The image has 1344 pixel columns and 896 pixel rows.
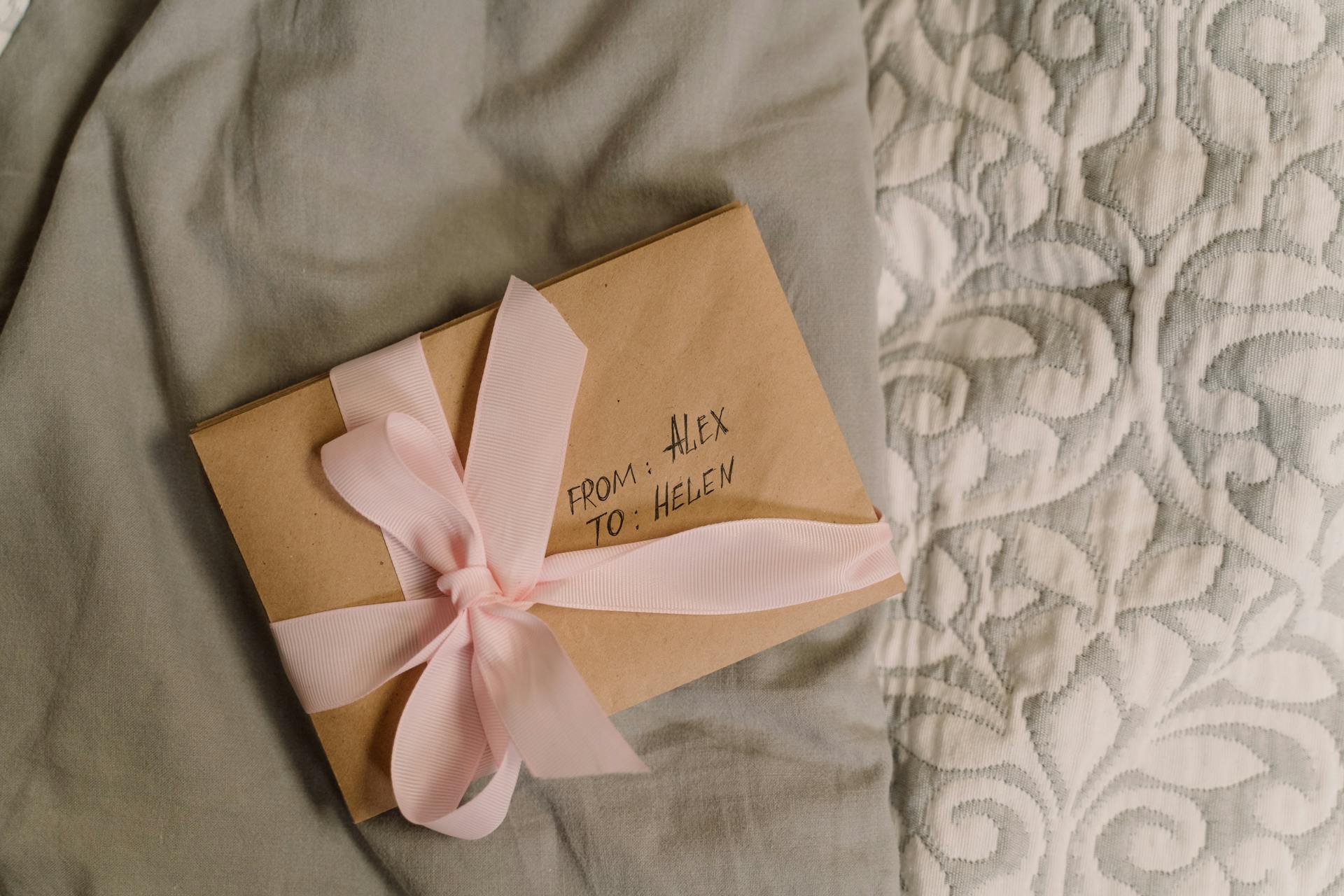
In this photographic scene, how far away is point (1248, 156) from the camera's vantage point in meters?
0.57

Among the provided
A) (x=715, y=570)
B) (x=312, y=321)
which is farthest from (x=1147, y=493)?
(x=312, y=321)

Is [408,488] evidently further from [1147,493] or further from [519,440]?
[1147,493]

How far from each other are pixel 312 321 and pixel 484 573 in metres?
0.22

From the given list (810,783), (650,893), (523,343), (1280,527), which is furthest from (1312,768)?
(523,343)

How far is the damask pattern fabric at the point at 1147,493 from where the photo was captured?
1.84 ft

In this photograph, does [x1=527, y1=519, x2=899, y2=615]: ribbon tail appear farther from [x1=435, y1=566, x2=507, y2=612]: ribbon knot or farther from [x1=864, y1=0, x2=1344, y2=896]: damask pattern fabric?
[x1=864, y1=0, x2=1344, y2=896]: damask pattern fabric

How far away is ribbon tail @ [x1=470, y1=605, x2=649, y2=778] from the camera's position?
48 cm

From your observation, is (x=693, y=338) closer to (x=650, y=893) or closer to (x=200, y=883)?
(x=650, y=893)

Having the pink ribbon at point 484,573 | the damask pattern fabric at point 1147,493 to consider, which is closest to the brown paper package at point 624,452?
the pink ribbon at point 484,573

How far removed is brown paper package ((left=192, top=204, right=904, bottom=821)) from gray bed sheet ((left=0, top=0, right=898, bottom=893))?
0.23 ft

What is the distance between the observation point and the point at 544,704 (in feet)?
1.59

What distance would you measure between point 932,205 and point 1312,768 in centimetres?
44

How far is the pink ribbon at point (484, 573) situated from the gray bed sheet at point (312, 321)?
0.29 feet

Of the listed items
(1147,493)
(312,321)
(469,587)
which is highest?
(312,321)
